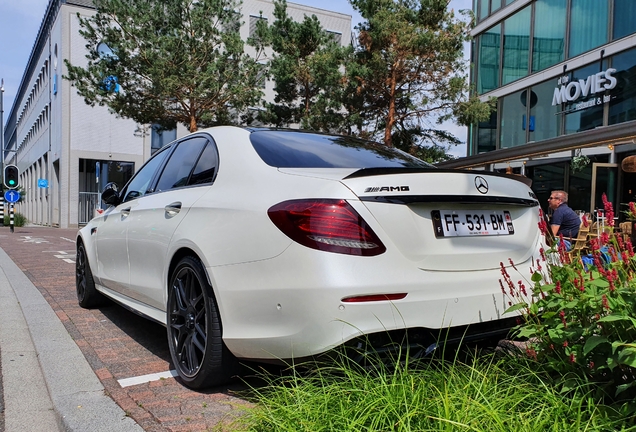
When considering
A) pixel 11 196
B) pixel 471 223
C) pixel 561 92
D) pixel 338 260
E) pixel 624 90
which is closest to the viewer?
pixel 338 260

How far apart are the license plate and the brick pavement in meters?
1.24

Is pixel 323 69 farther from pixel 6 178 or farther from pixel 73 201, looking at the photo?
pixel 73 201

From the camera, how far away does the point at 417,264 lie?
2.49 m

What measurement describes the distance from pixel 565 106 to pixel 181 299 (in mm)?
17280

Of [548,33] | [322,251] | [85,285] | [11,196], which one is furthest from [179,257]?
[11,196]

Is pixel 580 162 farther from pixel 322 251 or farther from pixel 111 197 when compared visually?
pixel 322 251

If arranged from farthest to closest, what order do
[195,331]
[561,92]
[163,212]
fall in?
[561,92] < [163,212] < [195,331]

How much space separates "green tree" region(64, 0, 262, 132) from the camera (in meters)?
16.9

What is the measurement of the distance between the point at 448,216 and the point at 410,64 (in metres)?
15.5

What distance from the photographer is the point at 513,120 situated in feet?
66.5

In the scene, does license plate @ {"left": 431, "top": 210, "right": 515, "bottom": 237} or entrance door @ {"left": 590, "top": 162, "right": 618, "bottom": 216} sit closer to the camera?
license plate @ {"left": 431, "top": 210, "right": 515, "bottom": 237}

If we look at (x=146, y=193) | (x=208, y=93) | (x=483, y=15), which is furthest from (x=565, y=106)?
(x=146, y=193)

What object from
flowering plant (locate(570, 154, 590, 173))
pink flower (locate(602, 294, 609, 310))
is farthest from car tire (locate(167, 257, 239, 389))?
flowering plant (locate(570, 154, 590, 173))

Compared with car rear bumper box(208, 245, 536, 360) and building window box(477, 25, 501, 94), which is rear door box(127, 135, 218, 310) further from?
building window box(477, 25, 501, 94)
